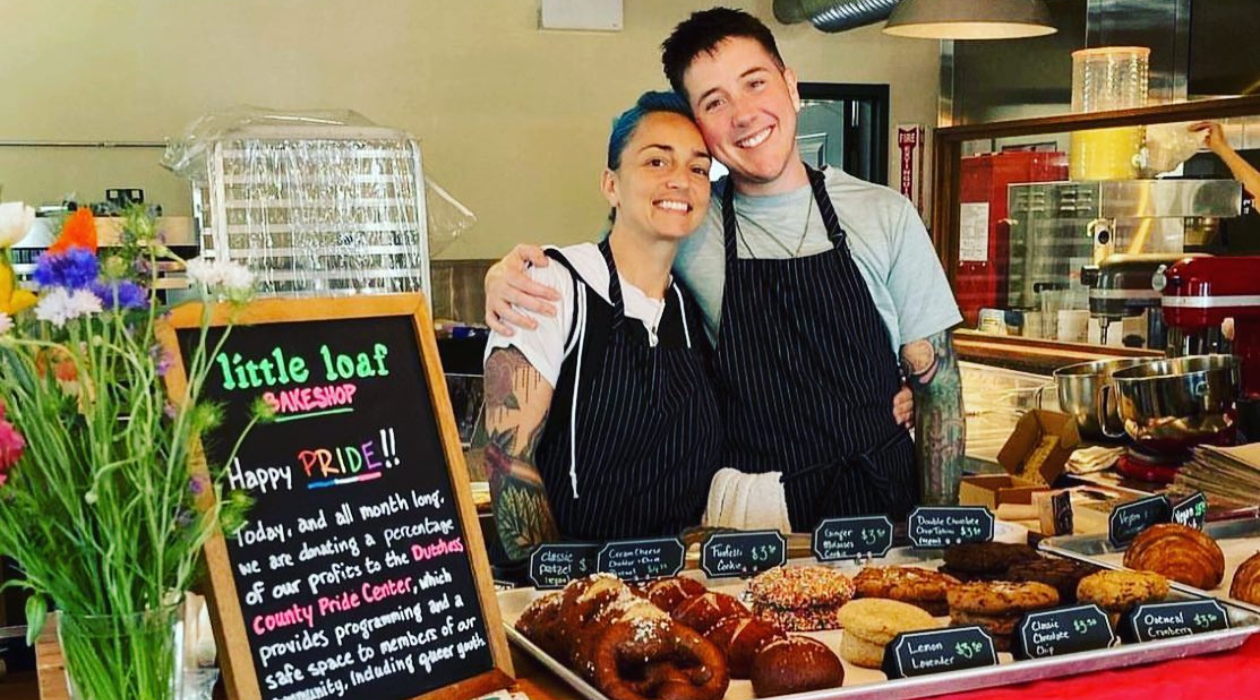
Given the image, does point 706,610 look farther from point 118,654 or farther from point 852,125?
point 852,125

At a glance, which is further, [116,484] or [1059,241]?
[1059,241]

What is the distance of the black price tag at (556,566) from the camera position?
5.89 feet

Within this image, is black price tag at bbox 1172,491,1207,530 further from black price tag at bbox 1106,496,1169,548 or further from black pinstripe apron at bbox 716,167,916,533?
black pinstripe apron at bbox 716,167,916,533

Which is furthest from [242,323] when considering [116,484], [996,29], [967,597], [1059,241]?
[1059,241]

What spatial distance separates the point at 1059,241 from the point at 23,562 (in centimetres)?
494

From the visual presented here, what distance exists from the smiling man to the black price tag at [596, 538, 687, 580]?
725mm

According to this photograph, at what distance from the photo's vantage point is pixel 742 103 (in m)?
2.45

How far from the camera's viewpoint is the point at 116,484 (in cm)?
112

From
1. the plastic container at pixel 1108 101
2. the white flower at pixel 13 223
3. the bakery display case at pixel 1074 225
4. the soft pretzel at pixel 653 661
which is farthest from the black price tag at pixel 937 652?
the plastic container at pixel 1108 101

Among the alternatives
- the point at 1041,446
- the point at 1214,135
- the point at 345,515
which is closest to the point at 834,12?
the point at 1214,135

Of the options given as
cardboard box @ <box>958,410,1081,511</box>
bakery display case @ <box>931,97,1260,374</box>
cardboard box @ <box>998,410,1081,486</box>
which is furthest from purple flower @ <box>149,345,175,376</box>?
bakery display case @ <box>931,97,1260,374</box>

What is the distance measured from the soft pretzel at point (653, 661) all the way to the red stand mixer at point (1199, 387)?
176cm

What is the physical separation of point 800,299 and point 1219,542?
88cm

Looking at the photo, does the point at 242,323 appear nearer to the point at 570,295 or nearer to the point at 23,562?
the point at 23,562
